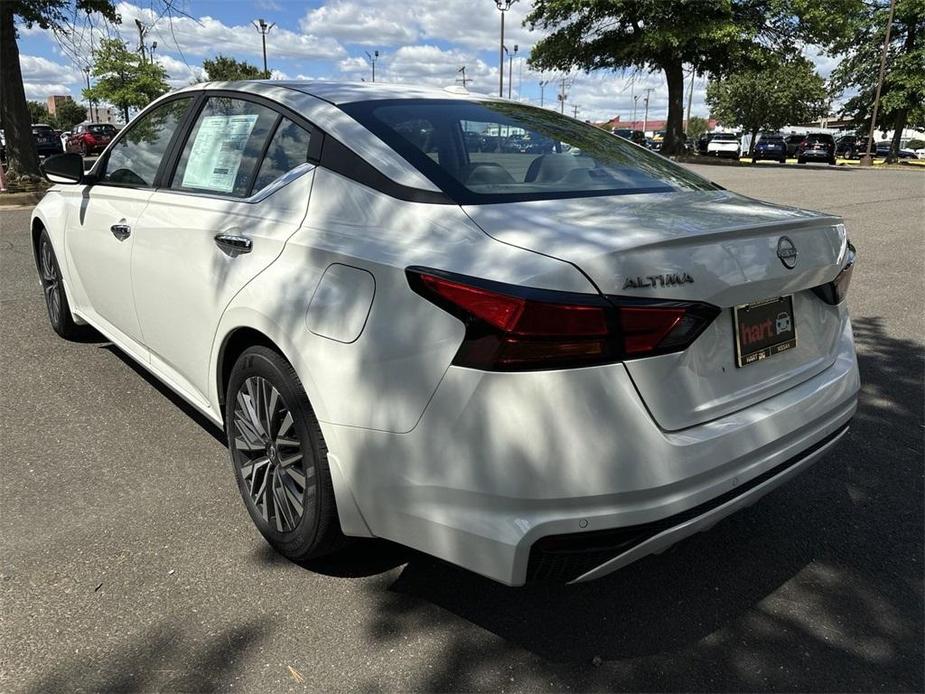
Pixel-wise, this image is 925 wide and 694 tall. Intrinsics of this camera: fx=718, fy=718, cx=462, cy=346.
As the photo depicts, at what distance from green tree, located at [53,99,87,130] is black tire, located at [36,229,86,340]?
87.3 m

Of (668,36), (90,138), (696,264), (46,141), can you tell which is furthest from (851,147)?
(696,264)

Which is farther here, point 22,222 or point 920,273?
point 22,222

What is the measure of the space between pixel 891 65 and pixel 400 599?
50.6 m

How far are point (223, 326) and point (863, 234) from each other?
10.1 meters

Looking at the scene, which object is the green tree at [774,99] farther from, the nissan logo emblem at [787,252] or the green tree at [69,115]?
the green tree at [69,115]

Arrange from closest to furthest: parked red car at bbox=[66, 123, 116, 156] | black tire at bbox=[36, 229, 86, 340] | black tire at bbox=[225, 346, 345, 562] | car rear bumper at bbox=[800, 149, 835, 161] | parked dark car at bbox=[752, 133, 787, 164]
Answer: black tire at bbox=[225, 346, 345, 562] → black tire at bbox=[36, 229, 86, 340] → parked red car at bbox=[66, 123, 116, 156] → car rear bumper at bbox=[800, 149, 835, 161] → parked dark car at bbox=[752, 133, 787, 164]

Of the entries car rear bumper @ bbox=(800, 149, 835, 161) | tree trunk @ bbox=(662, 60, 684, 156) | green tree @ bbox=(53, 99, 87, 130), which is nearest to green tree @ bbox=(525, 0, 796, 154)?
tree trunk @ bbox=(662, 60, 684, 156)

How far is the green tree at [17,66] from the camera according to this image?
14180mm

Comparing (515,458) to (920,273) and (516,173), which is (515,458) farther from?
(920,273)

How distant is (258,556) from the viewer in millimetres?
2629

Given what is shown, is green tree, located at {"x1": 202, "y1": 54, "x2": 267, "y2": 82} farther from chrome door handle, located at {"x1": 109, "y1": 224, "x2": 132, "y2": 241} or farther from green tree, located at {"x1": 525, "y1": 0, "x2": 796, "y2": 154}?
chrome door handle, located at {"x1": 109, "y1": 224, "x2": 132, "y2": 241}

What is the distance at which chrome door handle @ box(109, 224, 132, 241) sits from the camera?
3.33 metres

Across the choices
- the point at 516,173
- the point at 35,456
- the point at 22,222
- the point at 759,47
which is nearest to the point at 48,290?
the point at 35,456

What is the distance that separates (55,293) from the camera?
485 cm
